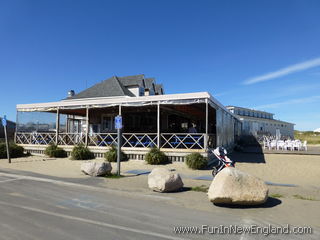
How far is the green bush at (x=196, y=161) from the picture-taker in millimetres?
9867

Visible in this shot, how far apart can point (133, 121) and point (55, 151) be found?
6121 mm

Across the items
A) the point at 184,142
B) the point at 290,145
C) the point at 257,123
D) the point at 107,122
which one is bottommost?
the point at 290,145

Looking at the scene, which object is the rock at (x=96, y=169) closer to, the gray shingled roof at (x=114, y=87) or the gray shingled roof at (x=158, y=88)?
the gray shingled roof at (x=114, y=87)

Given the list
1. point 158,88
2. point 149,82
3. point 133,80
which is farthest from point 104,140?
point 158,88

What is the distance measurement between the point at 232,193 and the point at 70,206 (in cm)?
347

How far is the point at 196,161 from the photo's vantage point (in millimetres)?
9875

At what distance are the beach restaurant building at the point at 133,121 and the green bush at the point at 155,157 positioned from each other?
353 millimetres

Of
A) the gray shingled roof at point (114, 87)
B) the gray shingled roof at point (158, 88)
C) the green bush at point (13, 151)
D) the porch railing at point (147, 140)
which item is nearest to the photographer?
the porch railing at point (147, 140)

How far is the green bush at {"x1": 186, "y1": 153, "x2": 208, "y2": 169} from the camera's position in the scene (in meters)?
9.87

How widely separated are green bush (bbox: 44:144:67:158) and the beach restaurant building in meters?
0.35

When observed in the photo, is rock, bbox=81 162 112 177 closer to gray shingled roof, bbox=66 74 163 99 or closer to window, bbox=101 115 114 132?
window, bbox=101 115 114 132

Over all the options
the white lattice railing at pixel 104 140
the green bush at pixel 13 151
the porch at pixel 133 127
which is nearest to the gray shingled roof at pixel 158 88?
the porch at pixel 133 127

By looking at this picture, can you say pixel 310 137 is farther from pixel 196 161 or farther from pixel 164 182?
pixel 164 182

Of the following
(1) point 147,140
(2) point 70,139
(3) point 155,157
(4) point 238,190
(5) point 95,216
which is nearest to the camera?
(5) point 95,216
